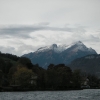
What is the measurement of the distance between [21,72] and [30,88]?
11.2 m

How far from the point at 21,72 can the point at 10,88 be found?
1189 cm

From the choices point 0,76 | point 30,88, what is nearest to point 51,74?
point 30,88

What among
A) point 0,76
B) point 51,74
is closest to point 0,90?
point 0,76

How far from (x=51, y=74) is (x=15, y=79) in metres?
22.0

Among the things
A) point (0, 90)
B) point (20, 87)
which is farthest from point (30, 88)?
point (0, 90)

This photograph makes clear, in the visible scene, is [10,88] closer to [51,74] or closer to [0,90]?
[0,90]

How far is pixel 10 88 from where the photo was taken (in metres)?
198

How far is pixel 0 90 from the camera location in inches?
7446

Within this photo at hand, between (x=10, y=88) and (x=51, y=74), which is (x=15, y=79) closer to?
(x=10, y=88)

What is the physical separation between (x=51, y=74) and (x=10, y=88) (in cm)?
2597

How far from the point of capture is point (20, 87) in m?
198

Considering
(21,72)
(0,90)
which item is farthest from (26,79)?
(0,90)

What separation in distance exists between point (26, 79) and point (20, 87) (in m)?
6.28

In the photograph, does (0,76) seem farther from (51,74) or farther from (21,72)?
(51,74)
